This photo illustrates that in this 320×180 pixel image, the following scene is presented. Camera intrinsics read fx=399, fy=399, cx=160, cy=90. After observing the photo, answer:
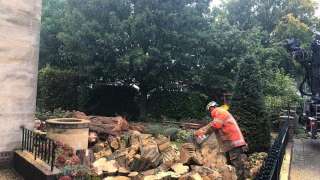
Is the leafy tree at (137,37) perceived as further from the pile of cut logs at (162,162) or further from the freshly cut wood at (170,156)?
the freshly cut wood at (170,156)

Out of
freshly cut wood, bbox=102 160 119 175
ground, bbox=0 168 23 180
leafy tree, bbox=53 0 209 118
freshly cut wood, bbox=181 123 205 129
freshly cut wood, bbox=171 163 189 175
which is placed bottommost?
ground, bbox=0 168 23 180

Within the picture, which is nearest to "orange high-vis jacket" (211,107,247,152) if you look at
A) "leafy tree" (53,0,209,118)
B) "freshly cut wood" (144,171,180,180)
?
"freshly cut wood" (144,171,180,180)

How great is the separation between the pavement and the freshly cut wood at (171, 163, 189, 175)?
223 centimetres

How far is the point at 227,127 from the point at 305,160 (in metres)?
3.74

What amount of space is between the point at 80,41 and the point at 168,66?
4.15 meters

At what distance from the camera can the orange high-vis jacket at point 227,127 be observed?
8062 millimetres

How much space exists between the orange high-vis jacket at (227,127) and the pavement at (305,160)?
4.95ft

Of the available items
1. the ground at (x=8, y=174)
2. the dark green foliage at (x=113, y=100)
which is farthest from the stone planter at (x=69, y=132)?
the dark green foliage at (x=113, y=100)

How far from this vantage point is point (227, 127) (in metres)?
8.14

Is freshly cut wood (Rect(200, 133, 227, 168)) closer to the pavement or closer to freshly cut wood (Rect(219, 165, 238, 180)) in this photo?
freshly cut wood (Rect(219, 165, 238, 180))

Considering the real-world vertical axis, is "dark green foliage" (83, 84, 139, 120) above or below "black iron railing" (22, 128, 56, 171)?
above

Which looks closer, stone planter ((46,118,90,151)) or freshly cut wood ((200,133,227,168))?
→ freshly cut wood ((200,133,227,168))

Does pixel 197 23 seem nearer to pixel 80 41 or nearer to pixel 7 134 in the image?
pixel 80 41

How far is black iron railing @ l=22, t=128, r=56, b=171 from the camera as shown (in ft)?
27.1
